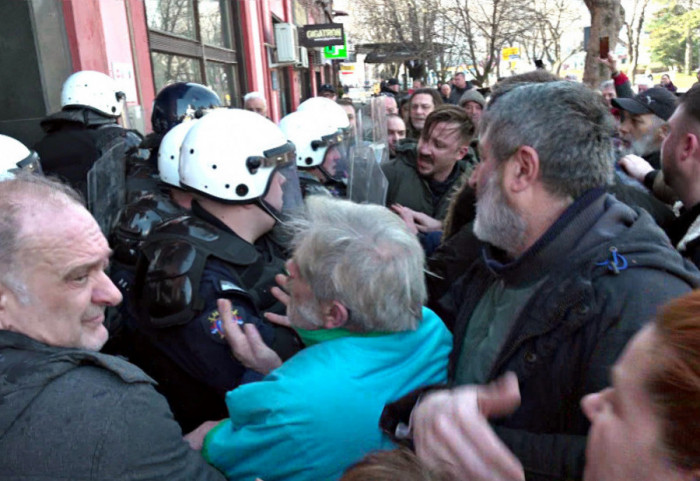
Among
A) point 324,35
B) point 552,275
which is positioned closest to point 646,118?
point 552,275

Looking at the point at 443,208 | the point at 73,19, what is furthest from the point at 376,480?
the point at 73,19

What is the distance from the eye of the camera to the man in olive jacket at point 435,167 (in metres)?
4.00

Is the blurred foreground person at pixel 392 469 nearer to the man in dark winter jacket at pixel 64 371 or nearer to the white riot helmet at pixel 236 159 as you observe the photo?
the man in dark winter jacket at pixel 64 371

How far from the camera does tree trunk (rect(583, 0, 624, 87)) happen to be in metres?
8.89

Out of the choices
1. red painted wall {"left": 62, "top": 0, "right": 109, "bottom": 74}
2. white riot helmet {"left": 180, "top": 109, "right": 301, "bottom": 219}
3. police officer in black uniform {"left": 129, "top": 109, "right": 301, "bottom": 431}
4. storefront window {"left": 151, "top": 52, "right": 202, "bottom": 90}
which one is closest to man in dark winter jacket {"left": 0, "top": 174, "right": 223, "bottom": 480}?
police officer in black uniform {"left": 129, "top": 109, "right": 301, "bottom": 431}

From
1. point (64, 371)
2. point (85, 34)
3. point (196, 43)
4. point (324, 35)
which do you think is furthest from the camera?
point (324, 35)

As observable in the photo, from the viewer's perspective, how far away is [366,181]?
364 centimetres

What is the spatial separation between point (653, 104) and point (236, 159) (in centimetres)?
320

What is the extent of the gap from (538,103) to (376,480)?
1.19 metres

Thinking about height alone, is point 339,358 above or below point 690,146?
below

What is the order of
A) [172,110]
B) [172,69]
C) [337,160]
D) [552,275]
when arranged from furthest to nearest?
[172,69], [172,110], [337,160], [552,275]

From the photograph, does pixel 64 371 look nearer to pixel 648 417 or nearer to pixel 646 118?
pixel 648 417

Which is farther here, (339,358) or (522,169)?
(522,169)

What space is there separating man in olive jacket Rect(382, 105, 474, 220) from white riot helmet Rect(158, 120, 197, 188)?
57.6 inches
